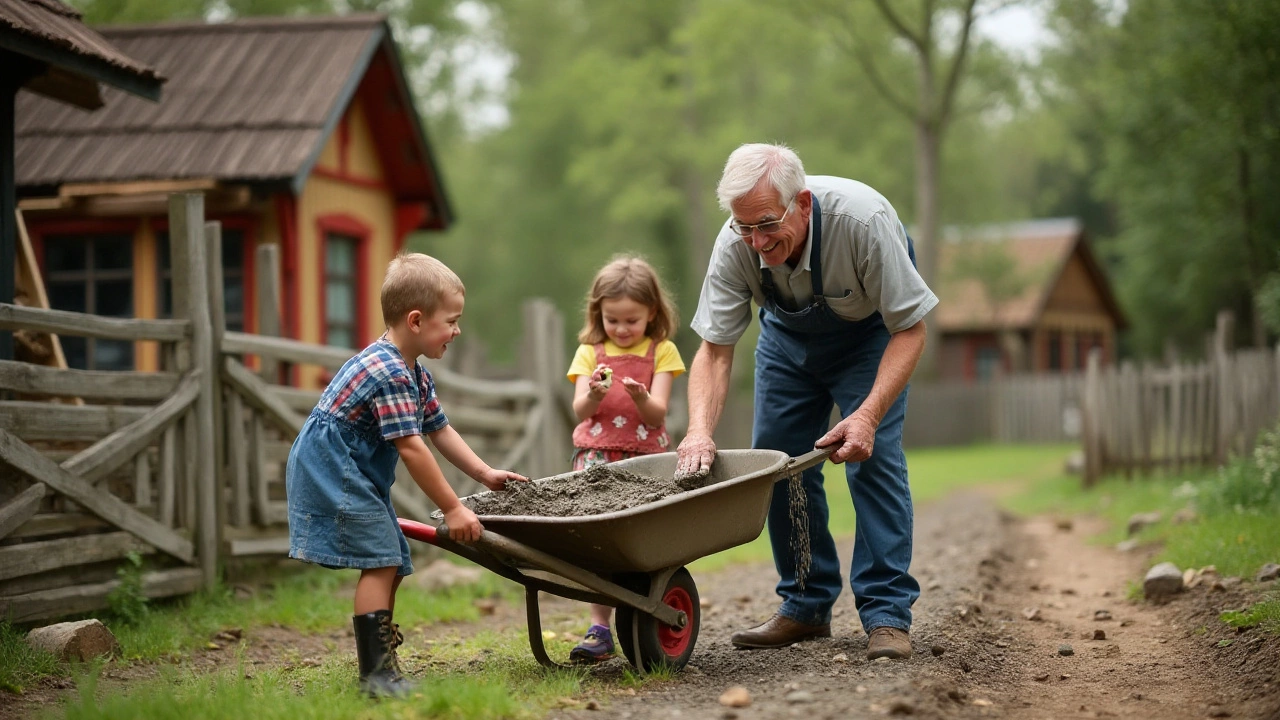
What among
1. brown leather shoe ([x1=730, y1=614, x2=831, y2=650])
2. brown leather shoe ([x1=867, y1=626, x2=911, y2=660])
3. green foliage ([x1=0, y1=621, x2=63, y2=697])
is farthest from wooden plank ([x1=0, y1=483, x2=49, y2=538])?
brown leather shoe ([x1=867, y1=626, x2=911, y2=660])

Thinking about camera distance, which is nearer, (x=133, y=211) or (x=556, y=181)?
(x=133, y=211)

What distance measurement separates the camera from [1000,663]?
14.2 ft

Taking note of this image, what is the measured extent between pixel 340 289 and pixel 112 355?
2273 millimetres

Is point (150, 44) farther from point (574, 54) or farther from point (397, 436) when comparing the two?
point (574, 54)

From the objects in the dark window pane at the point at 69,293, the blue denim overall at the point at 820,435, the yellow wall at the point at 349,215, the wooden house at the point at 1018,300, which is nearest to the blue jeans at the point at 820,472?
the blue denim overall at the point at 820,435

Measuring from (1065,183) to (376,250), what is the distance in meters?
36.9

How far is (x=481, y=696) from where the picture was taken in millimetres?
3348

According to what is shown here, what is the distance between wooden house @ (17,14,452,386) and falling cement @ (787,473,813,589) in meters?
6.62

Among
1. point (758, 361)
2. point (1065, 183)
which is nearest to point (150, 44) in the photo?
point (758, 361)

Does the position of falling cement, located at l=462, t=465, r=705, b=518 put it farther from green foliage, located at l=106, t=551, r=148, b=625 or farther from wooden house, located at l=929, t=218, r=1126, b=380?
wooden house, located at l=929, t=218, r=1126, b=380

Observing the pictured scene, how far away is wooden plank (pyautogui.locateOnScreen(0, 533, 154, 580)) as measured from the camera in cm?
476

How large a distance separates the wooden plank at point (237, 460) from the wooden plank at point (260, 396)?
0.06 meters

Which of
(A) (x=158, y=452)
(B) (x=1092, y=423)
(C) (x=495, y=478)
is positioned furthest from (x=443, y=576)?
(B) (x=1092, y=423)

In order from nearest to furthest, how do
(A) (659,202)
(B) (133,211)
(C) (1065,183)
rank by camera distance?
(B) (133,211), (A) (659,202), (C) (1065,183)
